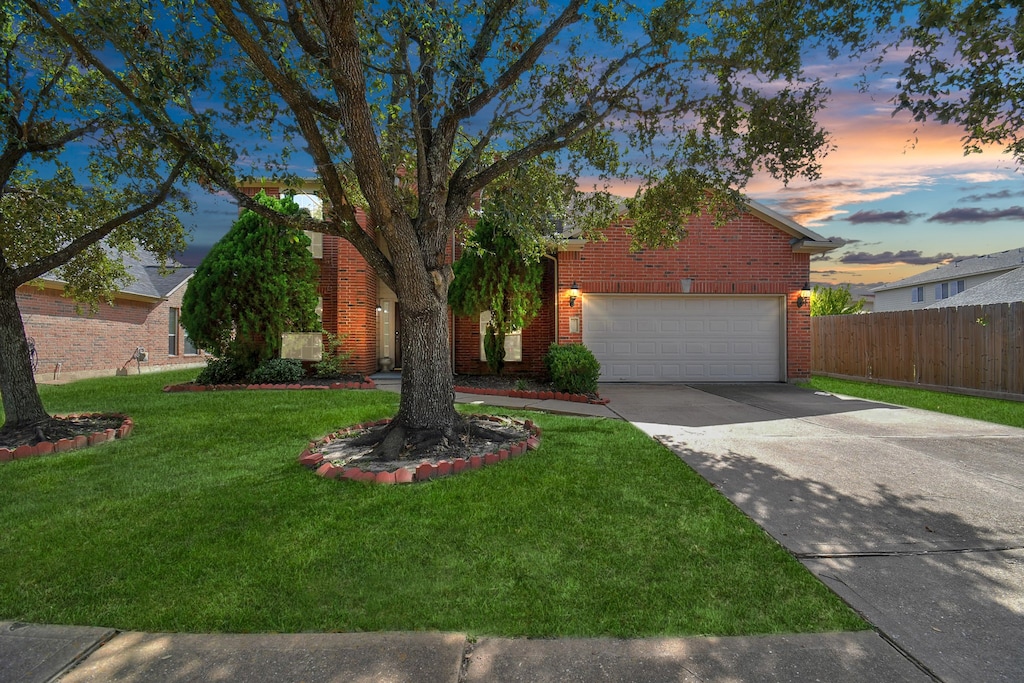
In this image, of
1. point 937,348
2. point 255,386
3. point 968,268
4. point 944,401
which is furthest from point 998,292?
point 255,386

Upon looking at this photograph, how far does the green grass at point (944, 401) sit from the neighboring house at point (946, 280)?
15563 mm

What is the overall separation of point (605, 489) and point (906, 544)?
6.70 ft

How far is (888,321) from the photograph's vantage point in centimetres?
1346

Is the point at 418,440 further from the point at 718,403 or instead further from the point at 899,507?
the point at 718,403

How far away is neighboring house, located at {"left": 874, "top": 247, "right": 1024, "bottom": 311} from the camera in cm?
2581

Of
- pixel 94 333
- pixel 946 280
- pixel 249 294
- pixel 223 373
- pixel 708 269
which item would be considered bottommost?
pixel 223 373

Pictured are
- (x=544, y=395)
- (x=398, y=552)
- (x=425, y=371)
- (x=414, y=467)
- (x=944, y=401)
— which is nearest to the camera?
(x=398, y=552)

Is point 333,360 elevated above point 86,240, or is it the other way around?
point 86,240

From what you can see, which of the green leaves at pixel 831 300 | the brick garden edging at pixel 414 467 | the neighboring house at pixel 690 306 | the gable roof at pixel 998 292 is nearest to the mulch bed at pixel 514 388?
the neighboring house at pixel 690 306

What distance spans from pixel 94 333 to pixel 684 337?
17.6m

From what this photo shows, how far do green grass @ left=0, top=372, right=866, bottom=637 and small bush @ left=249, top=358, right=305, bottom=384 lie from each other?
20.1 ft

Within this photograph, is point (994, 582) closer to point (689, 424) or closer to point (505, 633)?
point (505, 633)

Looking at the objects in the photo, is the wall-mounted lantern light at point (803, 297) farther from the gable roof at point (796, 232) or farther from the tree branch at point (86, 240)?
the tree branch at point (86, 240)

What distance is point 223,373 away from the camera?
1196 centimetres
